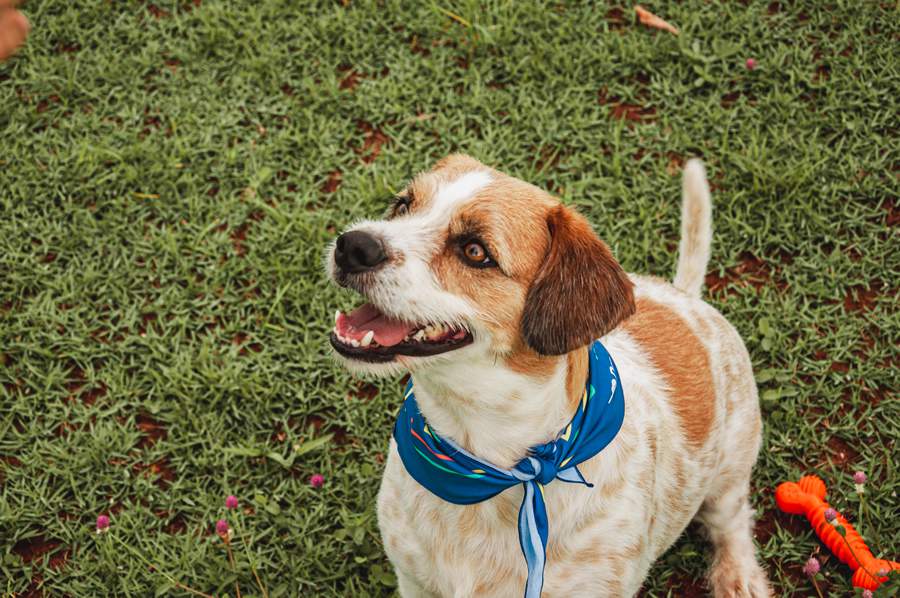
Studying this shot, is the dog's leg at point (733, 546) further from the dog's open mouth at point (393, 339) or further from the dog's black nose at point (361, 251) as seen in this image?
the dog's black nose at point (361, 251)

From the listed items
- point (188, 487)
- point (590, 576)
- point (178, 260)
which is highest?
point (590, 576)

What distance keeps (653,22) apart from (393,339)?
4318 millimetres

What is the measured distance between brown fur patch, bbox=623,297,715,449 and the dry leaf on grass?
318cm

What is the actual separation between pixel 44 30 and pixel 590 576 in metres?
5.89

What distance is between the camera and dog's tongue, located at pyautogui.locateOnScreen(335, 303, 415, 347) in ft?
9.66

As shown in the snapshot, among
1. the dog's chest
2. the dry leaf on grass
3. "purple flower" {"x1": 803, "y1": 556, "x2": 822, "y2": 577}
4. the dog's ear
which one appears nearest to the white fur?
the dog's ear

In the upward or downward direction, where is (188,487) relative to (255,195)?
downward

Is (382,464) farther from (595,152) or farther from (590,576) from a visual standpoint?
(595,152)

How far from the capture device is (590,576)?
309cm

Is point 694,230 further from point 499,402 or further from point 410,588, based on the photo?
point 410,588

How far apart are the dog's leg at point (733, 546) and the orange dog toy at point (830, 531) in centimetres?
24

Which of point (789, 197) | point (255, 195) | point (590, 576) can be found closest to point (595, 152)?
point (789, 197)

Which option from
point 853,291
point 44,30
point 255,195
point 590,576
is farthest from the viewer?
point 44,30

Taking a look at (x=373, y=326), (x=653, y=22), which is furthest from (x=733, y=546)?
(x=653, y=22)
